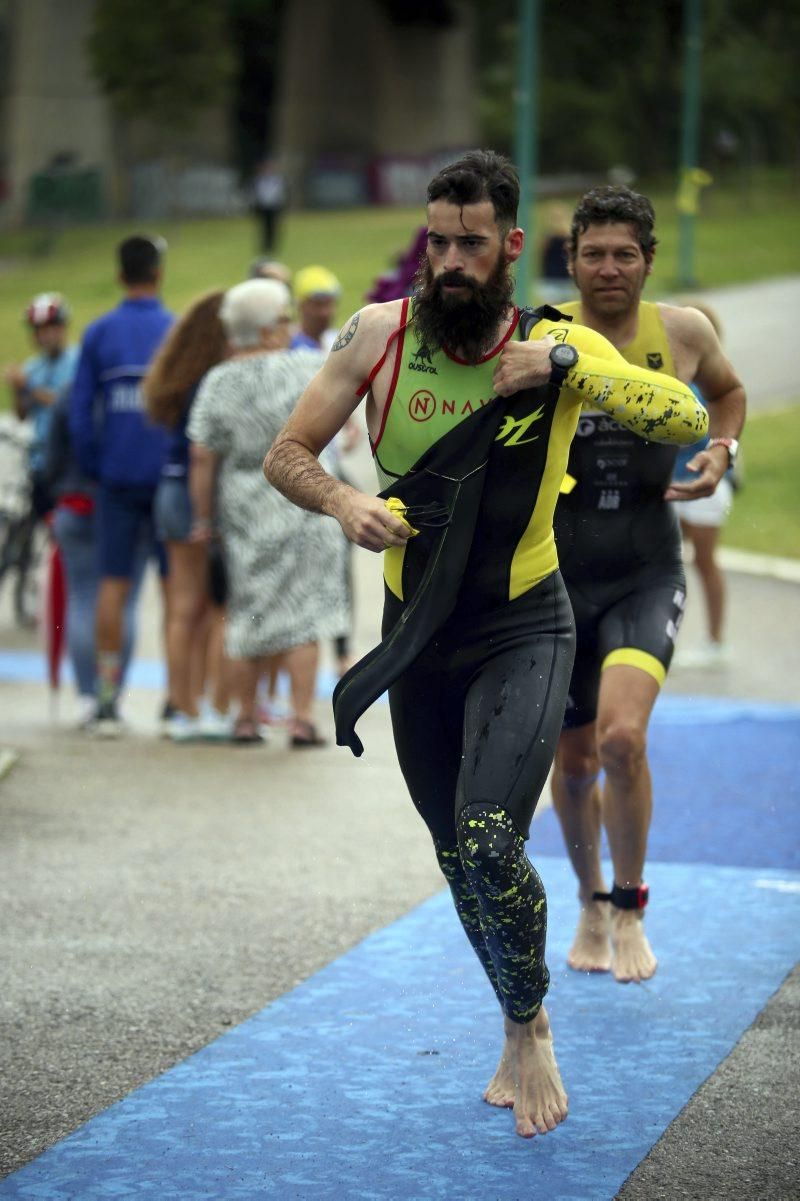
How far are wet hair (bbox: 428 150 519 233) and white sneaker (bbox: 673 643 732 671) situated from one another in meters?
7.02

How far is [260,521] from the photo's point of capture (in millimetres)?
8797

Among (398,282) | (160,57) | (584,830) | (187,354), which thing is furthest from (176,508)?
(160,57)

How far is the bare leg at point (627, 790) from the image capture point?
536 centimetres

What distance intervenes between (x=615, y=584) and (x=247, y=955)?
156 cm

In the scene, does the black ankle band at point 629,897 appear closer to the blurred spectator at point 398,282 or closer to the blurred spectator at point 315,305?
the blurred spectator at point 398,282

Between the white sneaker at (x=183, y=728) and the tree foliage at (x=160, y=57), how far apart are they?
34.8m

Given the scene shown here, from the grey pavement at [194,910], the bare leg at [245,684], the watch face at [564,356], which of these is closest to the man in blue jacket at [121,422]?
the bare leg at [245,684]

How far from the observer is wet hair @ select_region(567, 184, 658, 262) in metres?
5.46

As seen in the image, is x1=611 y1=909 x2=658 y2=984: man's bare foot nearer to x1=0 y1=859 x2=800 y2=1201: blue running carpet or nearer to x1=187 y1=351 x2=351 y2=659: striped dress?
x1=0 y1=859 x2=800 y2=1201: blue running carpet

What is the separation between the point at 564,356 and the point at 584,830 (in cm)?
185

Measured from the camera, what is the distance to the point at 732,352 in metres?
27.1

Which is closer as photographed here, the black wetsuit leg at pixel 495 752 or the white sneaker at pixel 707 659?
the black wetsuit leg at pixel 495 752

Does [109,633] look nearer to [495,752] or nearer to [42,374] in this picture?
[42,374]

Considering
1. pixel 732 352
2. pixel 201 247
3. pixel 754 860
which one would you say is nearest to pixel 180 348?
pixel 754 860
